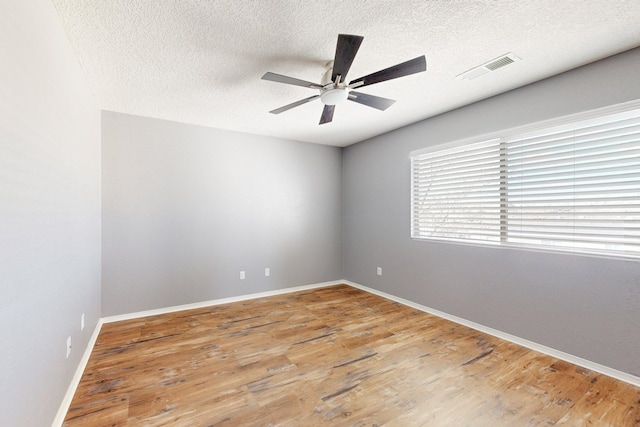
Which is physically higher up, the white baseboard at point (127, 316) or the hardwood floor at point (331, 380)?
the white baseboard at point (127, 316)

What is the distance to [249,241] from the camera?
4.11m

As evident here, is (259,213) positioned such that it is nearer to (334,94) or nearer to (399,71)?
(334,94)

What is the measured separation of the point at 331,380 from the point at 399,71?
2.36 meters

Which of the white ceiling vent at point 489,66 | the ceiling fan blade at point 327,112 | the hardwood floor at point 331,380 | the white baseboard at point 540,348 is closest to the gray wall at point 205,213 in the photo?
the hardwood floor at point 331,380

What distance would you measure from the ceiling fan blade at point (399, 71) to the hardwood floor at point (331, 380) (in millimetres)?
2296

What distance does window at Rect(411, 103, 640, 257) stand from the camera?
2113 mm

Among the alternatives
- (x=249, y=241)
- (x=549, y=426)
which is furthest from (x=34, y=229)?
(x=549, y=426)

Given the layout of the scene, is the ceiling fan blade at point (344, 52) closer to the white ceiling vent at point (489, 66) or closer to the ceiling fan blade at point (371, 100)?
the ceiling fan blade at point (371, 100)

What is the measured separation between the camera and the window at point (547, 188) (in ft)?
6.93

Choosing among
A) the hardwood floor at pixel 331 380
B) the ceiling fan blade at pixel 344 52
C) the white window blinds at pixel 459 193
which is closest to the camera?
the ceiling fan blade at pixel 344 52

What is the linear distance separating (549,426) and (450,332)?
4.21 feet

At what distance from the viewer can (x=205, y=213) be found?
3.77 metres

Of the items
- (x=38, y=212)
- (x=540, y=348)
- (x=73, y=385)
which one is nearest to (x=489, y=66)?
(x=540, y=348)

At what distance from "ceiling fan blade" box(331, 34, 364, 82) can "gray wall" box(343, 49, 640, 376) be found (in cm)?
152
